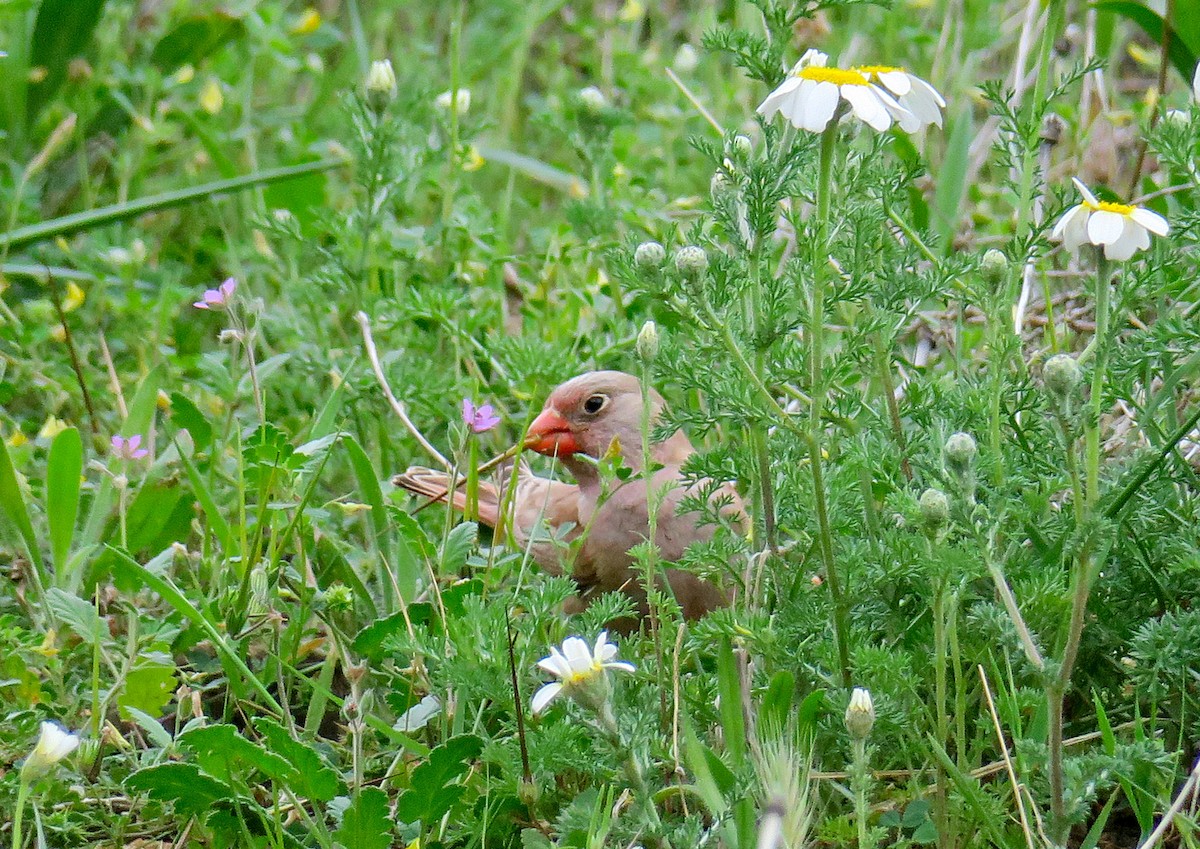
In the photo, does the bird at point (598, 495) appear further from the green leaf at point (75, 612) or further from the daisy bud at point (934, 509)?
the daisy bud at point (934, 509)

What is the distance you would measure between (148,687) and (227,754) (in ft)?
1.13

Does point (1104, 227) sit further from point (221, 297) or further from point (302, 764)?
point (221, 297)

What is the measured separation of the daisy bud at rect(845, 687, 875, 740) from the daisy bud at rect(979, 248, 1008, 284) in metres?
0.59

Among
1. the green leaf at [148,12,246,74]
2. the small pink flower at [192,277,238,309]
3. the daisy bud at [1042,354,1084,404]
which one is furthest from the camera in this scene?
the green leaf at [148,12,246,74]

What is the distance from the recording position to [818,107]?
1648 millimetres

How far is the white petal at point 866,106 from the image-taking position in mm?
→ 1651

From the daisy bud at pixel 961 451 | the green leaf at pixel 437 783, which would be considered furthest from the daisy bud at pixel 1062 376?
the green leaf at pixel 437 783

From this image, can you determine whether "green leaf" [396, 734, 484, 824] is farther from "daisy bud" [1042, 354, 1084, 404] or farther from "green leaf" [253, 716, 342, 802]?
"daisy bud" [1042, 354, 1084, 404]

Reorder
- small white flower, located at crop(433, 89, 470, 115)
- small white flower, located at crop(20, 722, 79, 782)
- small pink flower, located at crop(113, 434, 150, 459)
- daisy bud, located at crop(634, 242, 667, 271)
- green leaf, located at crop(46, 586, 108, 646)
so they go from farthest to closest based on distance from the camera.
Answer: small white flower, located at crop(433, 89, 470, 115)
small pink flower, located at crop(113, 434, 150, 459)
green leaf, located at crop(46, 586, 108, 646)
daisy bud, located at crop(634, 242, 667, 271)
small white flower, located at crop(20, 722, 79, 782)

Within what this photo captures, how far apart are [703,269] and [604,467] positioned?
1.78ft

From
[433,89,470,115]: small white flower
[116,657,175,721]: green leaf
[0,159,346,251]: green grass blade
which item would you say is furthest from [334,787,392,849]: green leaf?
[0,159,346,251]: green grass blade

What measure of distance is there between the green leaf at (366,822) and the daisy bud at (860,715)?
590 millimetres

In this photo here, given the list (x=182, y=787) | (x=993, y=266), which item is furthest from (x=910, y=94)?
(x=182, y=787)

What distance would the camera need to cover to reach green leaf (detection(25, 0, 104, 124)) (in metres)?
3.92
